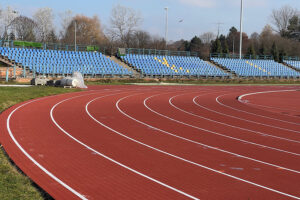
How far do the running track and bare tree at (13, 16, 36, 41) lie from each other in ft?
177

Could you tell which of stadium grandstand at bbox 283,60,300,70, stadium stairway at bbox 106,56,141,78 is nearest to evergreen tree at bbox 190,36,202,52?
stadium grandstand at bbox 283,60,300,70

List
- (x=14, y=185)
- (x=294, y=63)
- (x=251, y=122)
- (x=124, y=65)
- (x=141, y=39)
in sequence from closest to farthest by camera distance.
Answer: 1. (x=14, y=185)
2. (x=251, y=122)
3. (x=124, y=65)
4. (x=294, y=63)
5. (x=141, y=39)

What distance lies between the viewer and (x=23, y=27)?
216 ft

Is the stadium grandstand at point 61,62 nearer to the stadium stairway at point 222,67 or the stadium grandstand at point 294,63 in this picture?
the stadium stairway at point 222,67

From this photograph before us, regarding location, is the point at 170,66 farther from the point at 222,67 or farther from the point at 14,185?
the point at 14,185

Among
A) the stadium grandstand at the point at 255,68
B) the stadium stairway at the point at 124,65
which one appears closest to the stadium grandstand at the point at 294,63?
the stadium grandstand at the point at 255,68

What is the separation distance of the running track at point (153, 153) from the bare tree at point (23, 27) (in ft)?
177

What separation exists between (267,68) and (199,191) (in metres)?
51.4

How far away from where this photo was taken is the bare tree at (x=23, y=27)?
6431cm

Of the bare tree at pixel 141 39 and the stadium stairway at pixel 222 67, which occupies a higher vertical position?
the bare tree at pixel 141 39

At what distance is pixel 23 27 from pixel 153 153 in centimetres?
6386

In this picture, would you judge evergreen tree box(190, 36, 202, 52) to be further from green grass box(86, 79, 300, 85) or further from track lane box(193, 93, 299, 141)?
track lane box(193, 93, 299, 141)

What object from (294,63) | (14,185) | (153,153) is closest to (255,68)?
(294,63)

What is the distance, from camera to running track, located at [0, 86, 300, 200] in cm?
587
